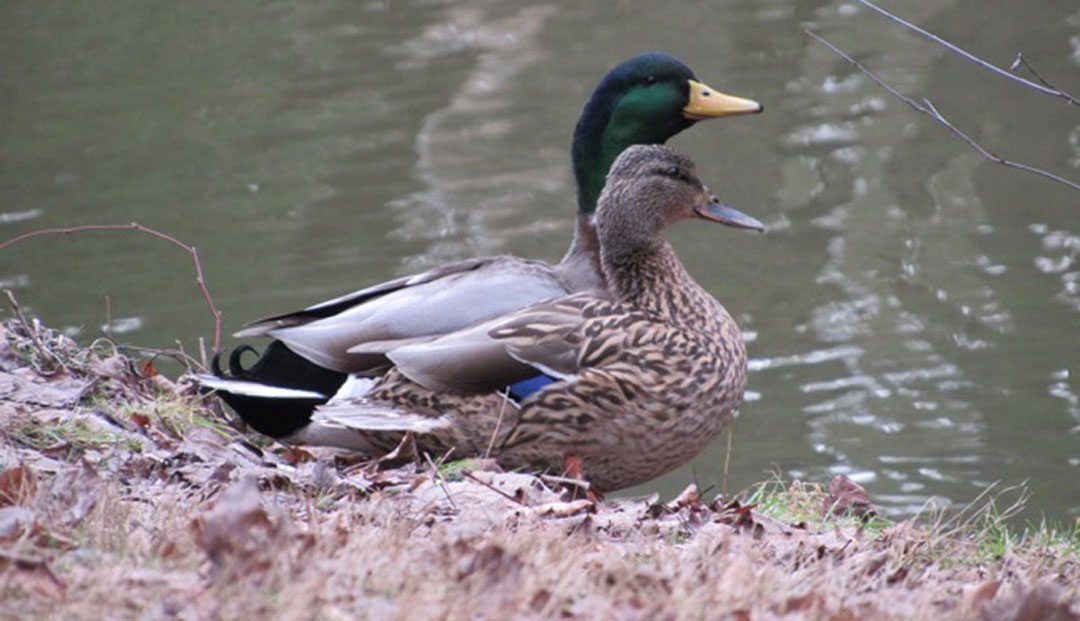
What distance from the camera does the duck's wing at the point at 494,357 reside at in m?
5.94

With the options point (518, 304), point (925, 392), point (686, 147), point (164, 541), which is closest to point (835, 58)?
point (686, 147)

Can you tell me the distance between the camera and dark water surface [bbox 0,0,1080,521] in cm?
911

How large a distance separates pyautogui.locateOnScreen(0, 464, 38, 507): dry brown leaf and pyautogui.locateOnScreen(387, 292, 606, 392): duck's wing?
1.65m

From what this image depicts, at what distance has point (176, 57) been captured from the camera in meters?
16.1

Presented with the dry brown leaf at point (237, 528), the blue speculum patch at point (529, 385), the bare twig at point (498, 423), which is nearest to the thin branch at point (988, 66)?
the blue speculum patch at point (529, 385)

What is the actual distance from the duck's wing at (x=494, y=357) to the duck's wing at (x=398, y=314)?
0.12 m

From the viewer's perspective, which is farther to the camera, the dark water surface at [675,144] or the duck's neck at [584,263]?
the dark water surface at [675,144]

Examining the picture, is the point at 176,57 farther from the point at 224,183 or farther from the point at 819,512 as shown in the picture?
the point at 819,512

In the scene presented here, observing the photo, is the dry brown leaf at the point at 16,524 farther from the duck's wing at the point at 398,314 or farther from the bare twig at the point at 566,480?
the duck's wing at the point at 398,314

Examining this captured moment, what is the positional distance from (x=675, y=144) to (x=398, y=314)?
23.3 ft

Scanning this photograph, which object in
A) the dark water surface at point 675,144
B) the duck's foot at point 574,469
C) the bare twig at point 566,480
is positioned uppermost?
the bare twig at point 566,480

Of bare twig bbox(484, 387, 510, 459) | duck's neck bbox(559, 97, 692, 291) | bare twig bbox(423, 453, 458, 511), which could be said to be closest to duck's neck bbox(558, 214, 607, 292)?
duck's neck bbox(559, 97, 692, 291)

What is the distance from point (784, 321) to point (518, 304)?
13.7 ft

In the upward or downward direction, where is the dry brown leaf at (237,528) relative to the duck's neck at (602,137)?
upward
